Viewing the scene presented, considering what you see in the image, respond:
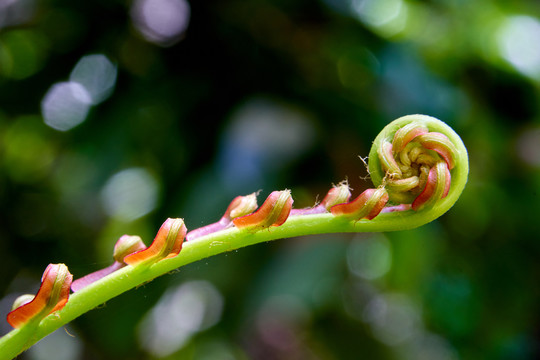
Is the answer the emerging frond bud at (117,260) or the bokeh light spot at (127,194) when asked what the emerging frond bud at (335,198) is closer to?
the emerging frond bud at (117,260)

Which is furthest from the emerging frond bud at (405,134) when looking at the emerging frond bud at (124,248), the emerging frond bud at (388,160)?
the emerging frond bud at (124,248)

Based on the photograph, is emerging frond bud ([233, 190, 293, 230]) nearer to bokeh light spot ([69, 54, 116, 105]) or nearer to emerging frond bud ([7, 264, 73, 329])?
emerging frond bud ([7, 264, 73, 329])

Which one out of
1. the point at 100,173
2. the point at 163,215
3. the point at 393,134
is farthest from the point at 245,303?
the point at 393,134

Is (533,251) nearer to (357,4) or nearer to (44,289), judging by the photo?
(357,4)

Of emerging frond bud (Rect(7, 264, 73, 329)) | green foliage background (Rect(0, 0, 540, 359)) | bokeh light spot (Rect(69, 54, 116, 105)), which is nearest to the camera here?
emerging frond bud (Rect(7, 264, 73, 329))

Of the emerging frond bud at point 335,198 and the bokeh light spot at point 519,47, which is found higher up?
the emerging frond bud at point 335,198

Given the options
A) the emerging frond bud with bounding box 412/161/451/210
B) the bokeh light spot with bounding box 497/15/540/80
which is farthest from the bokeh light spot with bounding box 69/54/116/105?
the emerging frond bud with bounding box 412/161/451/210
